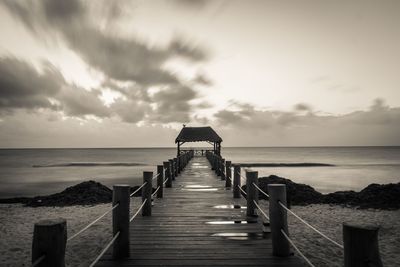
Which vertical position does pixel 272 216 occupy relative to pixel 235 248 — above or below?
above

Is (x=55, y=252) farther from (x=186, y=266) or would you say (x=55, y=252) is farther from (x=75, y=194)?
(x=75, y=194)

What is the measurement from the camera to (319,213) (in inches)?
701

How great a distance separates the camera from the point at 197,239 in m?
5.35

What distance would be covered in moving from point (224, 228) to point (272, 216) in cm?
184

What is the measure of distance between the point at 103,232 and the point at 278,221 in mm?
10769

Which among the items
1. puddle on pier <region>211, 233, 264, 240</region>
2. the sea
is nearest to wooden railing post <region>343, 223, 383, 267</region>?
puddle on pier <region>211, 233, 264, 240</region>

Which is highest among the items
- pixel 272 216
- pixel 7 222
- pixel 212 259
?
pixel 272 216

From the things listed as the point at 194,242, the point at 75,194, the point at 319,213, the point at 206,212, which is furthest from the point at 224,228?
the point at 75,194

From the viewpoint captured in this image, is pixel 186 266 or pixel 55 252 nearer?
pixel 55 252

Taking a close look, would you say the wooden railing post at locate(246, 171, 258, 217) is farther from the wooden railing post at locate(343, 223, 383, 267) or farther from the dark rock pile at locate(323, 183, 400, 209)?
the dark rock pile at locate(323, 183, 400, 209)

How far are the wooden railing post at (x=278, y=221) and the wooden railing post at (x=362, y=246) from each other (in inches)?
79.1

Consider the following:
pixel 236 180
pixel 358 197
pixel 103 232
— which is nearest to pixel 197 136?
pixel 358 197

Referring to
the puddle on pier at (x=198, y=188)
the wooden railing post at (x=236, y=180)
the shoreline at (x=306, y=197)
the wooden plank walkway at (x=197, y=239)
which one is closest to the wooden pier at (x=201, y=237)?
the wooden plank walkway at (x=197, y=239)

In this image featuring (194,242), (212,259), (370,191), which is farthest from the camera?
(370,191)
